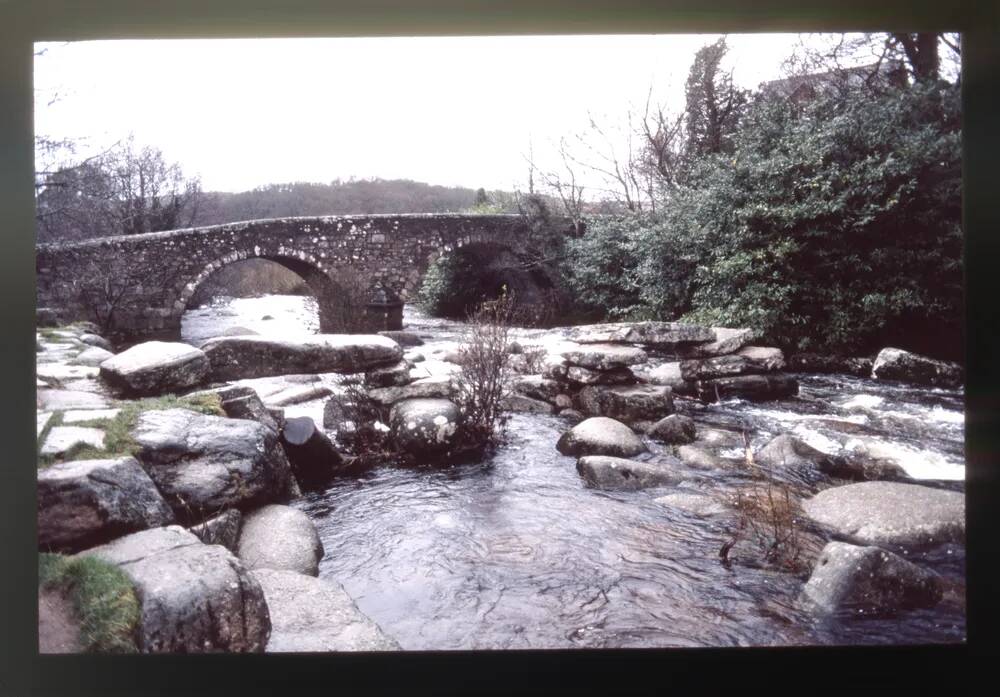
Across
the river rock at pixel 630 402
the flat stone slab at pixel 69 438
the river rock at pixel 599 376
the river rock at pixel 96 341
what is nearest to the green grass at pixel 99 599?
the flat stone slab at pixel 69 438

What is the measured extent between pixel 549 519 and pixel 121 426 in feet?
5.94

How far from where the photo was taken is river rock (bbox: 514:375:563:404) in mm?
3424

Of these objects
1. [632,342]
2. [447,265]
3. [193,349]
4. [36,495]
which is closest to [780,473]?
[632,342]

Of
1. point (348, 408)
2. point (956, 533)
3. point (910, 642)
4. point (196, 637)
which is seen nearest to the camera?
point (196, 637)

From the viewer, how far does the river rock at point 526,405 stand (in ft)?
11.1

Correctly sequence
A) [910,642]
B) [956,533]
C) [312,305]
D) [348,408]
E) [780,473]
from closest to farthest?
[910,642], [956,533], [780,473], [348,408], [312,305]

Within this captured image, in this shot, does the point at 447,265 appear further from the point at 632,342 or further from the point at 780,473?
the point at 780,473

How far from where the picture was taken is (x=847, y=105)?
260 cm

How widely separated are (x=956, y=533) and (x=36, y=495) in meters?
3.61

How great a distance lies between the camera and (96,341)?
253 cm

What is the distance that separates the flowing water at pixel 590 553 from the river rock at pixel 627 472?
6 centimetres

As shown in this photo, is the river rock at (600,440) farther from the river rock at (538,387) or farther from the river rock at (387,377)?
the river rock at (387,377)

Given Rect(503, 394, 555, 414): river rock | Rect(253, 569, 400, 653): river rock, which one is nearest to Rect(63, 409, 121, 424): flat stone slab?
Rect(253, 569, 400, 653): river rock

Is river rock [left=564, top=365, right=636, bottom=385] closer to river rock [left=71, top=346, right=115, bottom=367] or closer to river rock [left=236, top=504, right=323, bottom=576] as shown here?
river rock [left=236, top=504, right=323, bottom=576]
